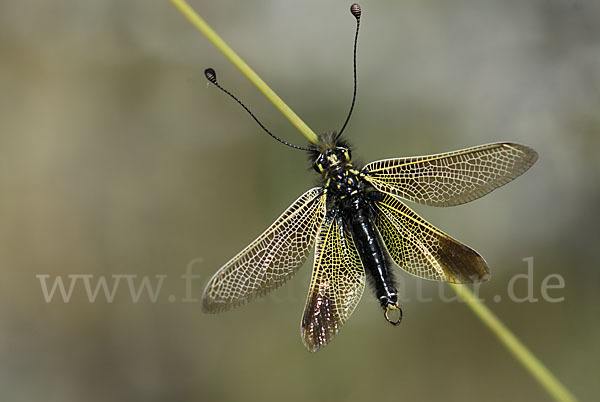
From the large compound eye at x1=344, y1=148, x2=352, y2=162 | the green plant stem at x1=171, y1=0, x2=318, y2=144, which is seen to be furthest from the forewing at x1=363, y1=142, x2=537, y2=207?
the green plant stem at x1=171, y1=0, x2=318, y2=144

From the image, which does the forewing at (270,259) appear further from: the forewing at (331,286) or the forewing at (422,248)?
the forewing at (422,248)

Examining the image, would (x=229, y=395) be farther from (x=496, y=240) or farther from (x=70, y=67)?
(x=70, y=67)

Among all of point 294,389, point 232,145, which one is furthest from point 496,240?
point 232,145

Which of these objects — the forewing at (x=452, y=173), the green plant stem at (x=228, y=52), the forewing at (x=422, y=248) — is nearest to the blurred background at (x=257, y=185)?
the forewing at (x=422, y=248)

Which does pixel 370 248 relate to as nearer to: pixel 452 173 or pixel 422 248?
pixel 422 248

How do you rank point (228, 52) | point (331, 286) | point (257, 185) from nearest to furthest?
point (228, 52) → point (331, 286) → point (257, 185)

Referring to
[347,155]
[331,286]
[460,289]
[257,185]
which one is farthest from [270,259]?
[257,185]
